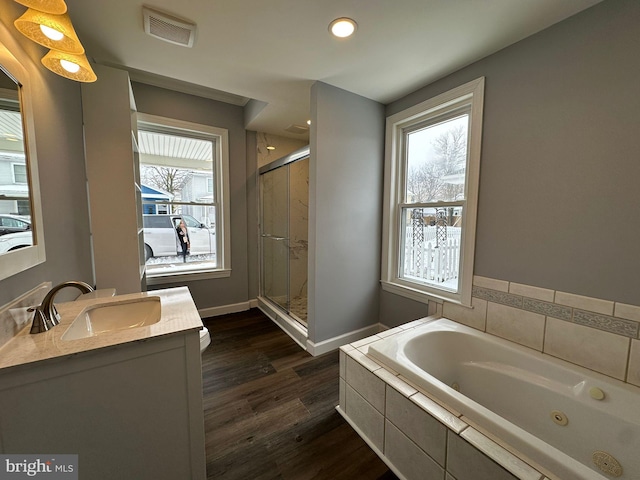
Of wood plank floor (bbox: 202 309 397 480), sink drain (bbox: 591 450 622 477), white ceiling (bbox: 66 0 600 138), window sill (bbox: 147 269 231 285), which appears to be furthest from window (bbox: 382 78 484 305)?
window sill (bbox: 147 269 231 285)

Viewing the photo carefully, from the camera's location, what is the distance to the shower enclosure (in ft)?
9.67

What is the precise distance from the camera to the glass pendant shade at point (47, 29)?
927 millimetres

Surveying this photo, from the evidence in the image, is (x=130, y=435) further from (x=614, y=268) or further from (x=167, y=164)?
(x=167, y=164)

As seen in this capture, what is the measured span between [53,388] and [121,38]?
2.04m

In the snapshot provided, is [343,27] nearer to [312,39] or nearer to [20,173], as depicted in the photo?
[312,39]

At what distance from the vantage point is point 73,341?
0.90 metres

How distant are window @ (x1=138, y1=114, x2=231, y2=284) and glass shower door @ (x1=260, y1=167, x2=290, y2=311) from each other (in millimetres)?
493

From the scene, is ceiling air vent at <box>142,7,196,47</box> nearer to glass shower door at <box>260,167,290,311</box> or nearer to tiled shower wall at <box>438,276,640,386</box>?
glass shower door at <box>260,167,290,311</box>

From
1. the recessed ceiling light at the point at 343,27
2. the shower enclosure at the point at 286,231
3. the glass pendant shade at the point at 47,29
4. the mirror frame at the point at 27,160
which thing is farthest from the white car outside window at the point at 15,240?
the shower enclosure at the point at 286,231

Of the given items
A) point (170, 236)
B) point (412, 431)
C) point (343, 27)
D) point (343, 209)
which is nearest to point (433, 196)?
point (343, 209)

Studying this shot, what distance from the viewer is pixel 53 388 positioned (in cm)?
82

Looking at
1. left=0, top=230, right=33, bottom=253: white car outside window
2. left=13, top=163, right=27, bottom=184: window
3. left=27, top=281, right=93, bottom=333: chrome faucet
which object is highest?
left=13, top=163, right=27, bottom=184: window

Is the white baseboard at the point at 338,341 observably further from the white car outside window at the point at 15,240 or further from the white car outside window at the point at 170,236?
the white car outside window at the point at 15,240

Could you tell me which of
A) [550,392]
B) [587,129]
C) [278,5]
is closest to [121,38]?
[278,5]
